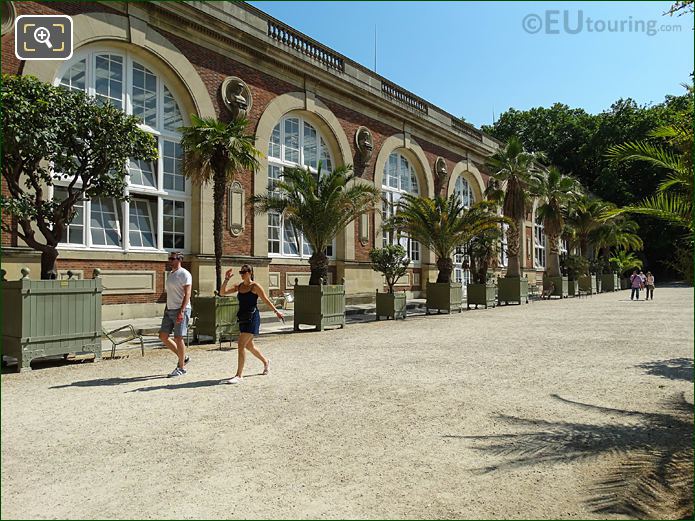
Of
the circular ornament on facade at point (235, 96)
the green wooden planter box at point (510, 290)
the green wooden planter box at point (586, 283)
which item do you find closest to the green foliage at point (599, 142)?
the green wooden planter box at point (586, 283)

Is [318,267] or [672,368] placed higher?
[318,267]

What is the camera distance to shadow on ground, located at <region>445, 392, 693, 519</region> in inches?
143

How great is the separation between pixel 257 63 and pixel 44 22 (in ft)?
25.8

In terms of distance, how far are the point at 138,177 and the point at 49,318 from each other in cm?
882

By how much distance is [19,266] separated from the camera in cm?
1311

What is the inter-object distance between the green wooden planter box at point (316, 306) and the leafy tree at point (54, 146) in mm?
5893

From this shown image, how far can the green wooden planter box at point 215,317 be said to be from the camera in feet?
38.2

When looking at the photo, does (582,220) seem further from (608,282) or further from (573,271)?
(608,282)

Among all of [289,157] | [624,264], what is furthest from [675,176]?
[624,264]

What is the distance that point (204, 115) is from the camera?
1772 cm

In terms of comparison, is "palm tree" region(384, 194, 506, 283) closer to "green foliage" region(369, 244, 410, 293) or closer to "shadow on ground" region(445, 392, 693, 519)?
"green foliage" region(369, 244, 410, 293)

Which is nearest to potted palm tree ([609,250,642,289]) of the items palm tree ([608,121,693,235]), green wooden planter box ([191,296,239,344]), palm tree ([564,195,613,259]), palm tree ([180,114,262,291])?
palm tree ([564,195,613,259])

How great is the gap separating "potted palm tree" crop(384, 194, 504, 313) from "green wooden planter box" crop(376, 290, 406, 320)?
331 centimetres

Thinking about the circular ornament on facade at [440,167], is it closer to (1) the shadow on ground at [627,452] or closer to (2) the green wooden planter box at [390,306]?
(2) the green wooden planter box at [390,306]
